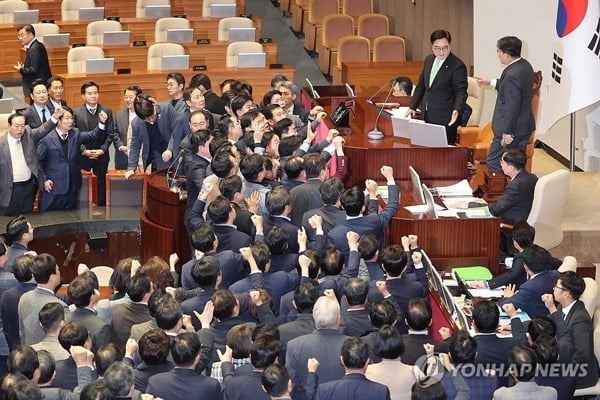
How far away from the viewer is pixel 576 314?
22.7 feet

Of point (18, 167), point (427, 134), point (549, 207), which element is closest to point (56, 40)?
point (18, 167)

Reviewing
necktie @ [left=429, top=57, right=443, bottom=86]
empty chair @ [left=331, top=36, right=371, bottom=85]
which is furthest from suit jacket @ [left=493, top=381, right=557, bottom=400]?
empty chair @ [left=331, top=36, right=371, bottom=85]

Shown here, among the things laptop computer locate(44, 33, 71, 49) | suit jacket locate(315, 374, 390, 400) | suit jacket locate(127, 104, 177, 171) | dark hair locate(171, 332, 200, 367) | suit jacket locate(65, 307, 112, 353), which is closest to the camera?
suit jacket locate(315, 374, 390, 400)

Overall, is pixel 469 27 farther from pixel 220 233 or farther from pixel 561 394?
pixel 561 394

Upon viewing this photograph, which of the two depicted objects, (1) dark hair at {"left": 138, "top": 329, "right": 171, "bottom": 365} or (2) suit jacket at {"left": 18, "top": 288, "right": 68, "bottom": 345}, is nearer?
(1) dark hair at {"left": 138, "top": 329, "right": 171, "bottom": 365}

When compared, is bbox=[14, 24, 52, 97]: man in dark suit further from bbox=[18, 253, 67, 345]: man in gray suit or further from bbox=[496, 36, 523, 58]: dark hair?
bbox=[18, 253, 67, 345]: man in gray suit

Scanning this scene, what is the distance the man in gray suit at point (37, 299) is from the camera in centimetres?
691

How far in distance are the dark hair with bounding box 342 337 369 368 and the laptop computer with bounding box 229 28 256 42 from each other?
9.66 metres

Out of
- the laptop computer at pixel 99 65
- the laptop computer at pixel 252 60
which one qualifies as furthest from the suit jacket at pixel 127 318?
the laptop computer at pixel 252 60

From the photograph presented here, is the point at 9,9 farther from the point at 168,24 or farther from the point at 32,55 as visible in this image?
the point at 32,55

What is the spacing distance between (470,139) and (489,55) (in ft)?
4.65

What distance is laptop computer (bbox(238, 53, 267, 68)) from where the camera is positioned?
45.9 ft

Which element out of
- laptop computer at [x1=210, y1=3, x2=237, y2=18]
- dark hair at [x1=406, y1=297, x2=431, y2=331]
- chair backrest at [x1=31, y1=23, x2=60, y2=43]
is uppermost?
laptop computer at [x1=210, y1=3, x2=237, y2=18]

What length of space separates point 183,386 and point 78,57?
8.51m
